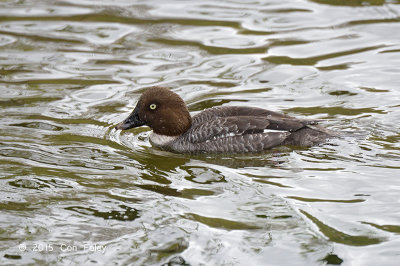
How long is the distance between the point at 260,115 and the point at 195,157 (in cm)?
108

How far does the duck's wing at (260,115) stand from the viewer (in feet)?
32.7

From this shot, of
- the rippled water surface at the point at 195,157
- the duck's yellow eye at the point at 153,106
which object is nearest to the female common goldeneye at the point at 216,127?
the duck's yellow eye at the point at 153,106

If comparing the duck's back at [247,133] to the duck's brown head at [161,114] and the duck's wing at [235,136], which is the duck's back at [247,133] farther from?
the duck's brown head at [161,114]

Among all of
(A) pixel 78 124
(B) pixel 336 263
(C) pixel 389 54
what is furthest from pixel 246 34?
(B) pixel 336 263

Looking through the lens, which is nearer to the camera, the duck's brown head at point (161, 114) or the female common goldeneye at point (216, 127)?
the female common goldeneye at point (216, 127)

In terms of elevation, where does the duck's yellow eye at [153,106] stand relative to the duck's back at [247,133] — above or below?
above

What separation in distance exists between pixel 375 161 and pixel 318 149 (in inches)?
34.7

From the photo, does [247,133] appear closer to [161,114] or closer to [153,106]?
[161,114]

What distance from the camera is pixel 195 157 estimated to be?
9938 millimetres

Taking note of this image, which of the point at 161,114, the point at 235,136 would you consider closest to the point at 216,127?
the point at 235,136

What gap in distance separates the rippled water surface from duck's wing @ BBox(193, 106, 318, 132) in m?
0.37

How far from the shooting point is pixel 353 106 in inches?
446

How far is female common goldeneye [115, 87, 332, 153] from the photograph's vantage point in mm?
9945

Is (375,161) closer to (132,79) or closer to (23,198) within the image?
(23,198)
